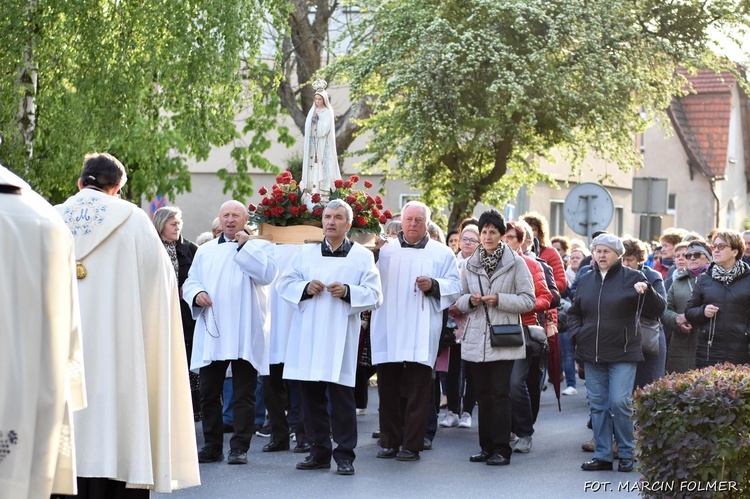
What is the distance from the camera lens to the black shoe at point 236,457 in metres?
10.9

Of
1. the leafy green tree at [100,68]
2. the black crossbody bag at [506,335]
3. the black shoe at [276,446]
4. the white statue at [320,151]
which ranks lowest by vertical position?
the black shoe at [276,446]

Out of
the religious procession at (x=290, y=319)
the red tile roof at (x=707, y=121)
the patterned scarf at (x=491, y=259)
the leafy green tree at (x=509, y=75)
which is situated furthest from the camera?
the red tile roof at (x=707, y=121)

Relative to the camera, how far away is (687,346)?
39.7 ft

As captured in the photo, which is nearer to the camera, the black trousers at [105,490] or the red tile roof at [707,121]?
the black trousers at [105,490]

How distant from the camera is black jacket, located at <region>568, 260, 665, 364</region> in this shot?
35.3 ft

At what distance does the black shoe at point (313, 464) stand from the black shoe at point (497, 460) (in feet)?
4.51

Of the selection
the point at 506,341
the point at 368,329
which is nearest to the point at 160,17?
the point at 368,329

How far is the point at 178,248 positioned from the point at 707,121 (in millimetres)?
40712

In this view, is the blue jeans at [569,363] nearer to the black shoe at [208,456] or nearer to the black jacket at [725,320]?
the black jacket at [725,320]

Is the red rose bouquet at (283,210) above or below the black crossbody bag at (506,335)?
above

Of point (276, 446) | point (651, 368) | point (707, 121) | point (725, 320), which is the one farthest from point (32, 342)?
point (707, 121)

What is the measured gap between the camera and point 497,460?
1114cm

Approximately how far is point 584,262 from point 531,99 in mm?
10889

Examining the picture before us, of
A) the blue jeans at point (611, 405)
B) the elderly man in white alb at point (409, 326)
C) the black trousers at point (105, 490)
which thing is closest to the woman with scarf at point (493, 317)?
the elderly man in white alb at point (409, 326)
